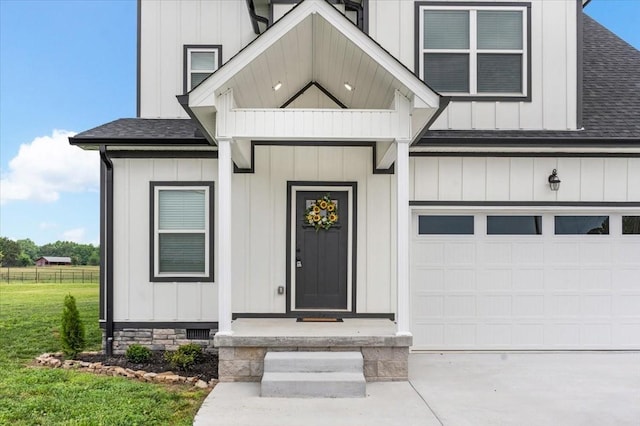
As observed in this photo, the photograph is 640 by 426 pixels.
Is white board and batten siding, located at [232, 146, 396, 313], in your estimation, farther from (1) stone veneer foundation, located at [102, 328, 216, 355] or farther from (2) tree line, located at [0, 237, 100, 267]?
(2) tree line, located at [0, 237, 100, 267]

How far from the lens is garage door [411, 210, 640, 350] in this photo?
6785mm

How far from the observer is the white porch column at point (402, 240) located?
5.29m

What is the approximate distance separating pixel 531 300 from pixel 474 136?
2458 mm

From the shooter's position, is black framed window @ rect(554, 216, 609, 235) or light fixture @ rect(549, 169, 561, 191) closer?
light fixture @ rect(549, 169, 561, 191)

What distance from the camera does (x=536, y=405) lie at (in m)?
4.64

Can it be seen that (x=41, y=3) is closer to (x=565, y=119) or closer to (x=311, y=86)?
(x=311, y=86)

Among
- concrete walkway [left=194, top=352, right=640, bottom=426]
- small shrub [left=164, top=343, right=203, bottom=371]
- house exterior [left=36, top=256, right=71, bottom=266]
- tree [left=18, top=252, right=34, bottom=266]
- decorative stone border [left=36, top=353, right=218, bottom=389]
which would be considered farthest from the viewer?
house exterior [left=36, top=256, right=71, bottom=266]

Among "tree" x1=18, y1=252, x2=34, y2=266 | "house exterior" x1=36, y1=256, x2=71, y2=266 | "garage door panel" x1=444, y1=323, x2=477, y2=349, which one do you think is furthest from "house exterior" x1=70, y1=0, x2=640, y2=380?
"tree" x1=18, y1=252, x2=34, y2=266

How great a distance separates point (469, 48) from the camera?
22.7 ft

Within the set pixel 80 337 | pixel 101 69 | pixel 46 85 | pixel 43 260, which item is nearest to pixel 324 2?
pixel 80 337

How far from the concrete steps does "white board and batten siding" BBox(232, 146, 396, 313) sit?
162 cm

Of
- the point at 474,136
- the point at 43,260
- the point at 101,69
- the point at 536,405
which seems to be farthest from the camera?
the point at 43,260

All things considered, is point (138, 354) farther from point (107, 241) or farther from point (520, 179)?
point (520, 179)

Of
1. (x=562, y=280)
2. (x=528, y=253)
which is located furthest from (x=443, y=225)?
(x=562, y=280)
